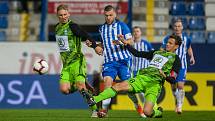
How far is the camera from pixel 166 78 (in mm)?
12625

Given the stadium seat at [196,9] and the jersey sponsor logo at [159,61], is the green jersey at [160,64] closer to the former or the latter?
the jersey sponsor logo at [159,61]

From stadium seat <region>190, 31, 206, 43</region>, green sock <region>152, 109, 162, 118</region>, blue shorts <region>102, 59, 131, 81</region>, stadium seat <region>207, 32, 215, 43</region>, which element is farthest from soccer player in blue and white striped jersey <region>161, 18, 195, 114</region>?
stadium seat <region>207, 32, 215, 43</region>

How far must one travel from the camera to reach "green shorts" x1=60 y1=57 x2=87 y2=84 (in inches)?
522

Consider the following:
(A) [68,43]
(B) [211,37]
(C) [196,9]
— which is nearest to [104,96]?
(A) [68,43]

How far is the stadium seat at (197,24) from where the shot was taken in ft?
75.0

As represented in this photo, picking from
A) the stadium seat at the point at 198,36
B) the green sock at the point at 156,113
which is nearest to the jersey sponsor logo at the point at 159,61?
the green sock at the point at 156,113

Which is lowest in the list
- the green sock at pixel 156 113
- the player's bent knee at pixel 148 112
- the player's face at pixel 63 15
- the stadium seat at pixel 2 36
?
the green sock at pixel 156 113

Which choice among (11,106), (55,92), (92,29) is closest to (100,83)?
(55,92)

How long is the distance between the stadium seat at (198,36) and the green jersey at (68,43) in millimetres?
9647

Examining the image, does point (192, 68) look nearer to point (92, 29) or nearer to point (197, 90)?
point (197, 90)

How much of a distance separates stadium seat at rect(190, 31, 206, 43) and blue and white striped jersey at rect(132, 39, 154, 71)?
4179 mm

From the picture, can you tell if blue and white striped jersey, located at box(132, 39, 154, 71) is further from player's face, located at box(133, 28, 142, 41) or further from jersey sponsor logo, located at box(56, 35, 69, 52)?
jersey sponsor logo, located at box(56, 35, 69, 52)

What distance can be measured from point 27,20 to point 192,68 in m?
7.18

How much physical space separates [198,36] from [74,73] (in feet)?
32.7
